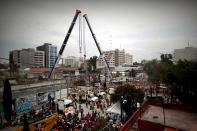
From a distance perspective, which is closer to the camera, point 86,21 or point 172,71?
point 172,71

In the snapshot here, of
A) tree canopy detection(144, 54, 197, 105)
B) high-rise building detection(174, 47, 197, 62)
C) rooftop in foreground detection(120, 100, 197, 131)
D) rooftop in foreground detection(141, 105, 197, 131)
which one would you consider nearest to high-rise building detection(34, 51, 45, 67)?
high-rise building detection(174, 47, 197, 62)

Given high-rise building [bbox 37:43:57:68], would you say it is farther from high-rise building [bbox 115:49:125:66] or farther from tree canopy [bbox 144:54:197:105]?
tree canopy [bbox 144:54:197:105]

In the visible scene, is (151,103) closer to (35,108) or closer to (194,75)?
(194,75)

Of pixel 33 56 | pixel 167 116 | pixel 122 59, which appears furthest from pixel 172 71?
pixel 122 59

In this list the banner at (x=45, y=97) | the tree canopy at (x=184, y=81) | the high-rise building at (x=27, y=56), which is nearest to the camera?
the tree canopy at (x=184, y=81)

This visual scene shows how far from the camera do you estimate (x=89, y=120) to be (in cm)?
2047

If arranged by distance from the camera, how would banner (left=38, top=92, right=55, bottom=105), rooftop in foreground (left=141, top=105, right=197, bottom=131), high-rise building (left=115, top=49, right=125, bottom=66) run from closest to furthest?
rooftop in foreground (left=141, top=105, right=197, bottom=131) < banner (left=38, top=92, right=55, bottom=105) < high-rise building (left=115, top=49, right=125, bottom=66)

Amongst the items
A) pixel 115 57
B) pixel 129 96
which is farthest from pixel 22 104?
pixel 115 57

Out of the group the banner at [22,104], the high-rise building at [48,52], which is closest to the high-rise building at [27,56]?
the high-rise building at [48,52]

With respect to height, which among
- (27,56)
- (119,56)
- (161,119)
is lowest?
(161,119)

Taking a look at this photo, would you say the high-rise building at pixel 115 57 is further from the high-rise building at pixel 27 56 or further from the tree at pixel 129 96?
the tree at pixel 129 96

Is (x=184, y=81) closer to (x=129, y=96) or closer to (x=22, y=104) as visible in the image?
(x=129, y=96)

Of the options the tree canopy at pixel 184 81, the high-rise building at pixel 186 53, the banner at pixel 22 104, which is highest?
the high-rise building at pixel 186 53

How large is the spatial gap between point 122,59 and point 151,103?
134 m
